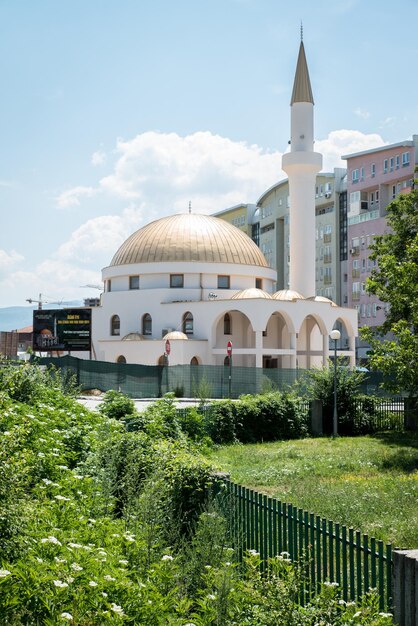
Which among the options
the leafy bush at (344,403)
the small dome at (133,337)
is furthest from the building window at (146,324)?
the leafy bush at (344,403)

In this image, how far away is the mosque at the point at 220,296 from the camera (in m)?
62.5

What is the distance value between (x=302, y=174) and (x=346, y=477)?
4635 cm

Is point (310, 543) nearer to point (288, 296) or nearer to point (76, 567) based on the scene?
point (76, 567)

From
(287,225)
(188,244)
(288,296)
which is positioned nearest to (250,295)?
(288,296)

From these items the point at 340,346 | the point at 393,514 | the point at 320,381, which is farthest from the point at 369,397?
the point at 340,346

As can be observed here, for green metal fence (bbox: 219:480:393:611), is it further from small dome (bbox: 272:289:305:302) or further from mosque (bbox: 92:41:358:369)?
small dome (bbox: 272:289:305:302)

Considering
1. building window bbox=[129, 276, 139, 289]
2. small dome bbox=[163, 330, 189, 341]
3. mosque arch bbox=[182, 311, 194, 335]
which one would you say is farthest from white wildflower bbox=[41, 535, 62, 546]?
building window bbox=[129, 276, 139, 289]

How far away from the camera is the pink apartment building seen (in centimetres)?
8100

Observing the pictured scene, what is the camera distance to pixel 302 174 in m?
63.5

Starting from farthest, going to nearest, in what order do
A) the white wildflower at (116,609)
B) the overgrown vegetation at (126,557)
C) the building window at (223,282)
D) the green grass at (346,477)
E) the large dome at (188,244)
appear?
1. the building window at (223,282)
2. the large dome at (188,244)
3. the green grass at (346,477)
4. the overgrown vegetation at (126,557)
5. the white wildflower at (116,609)

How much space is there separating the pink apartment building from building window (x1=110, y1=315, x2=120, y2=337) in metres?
24.8

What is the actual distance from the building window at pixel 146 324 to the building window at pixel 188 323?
3662 millimetres

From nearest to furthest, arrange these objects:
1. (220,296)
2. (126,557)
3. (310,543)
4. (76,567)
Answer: (76,567) < (126,557) < (310,543) < (220,296)

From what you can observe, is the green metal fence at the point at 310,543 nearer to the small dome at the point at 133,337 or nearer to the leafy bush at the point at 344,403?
the leafy bush at the point at 344,403
